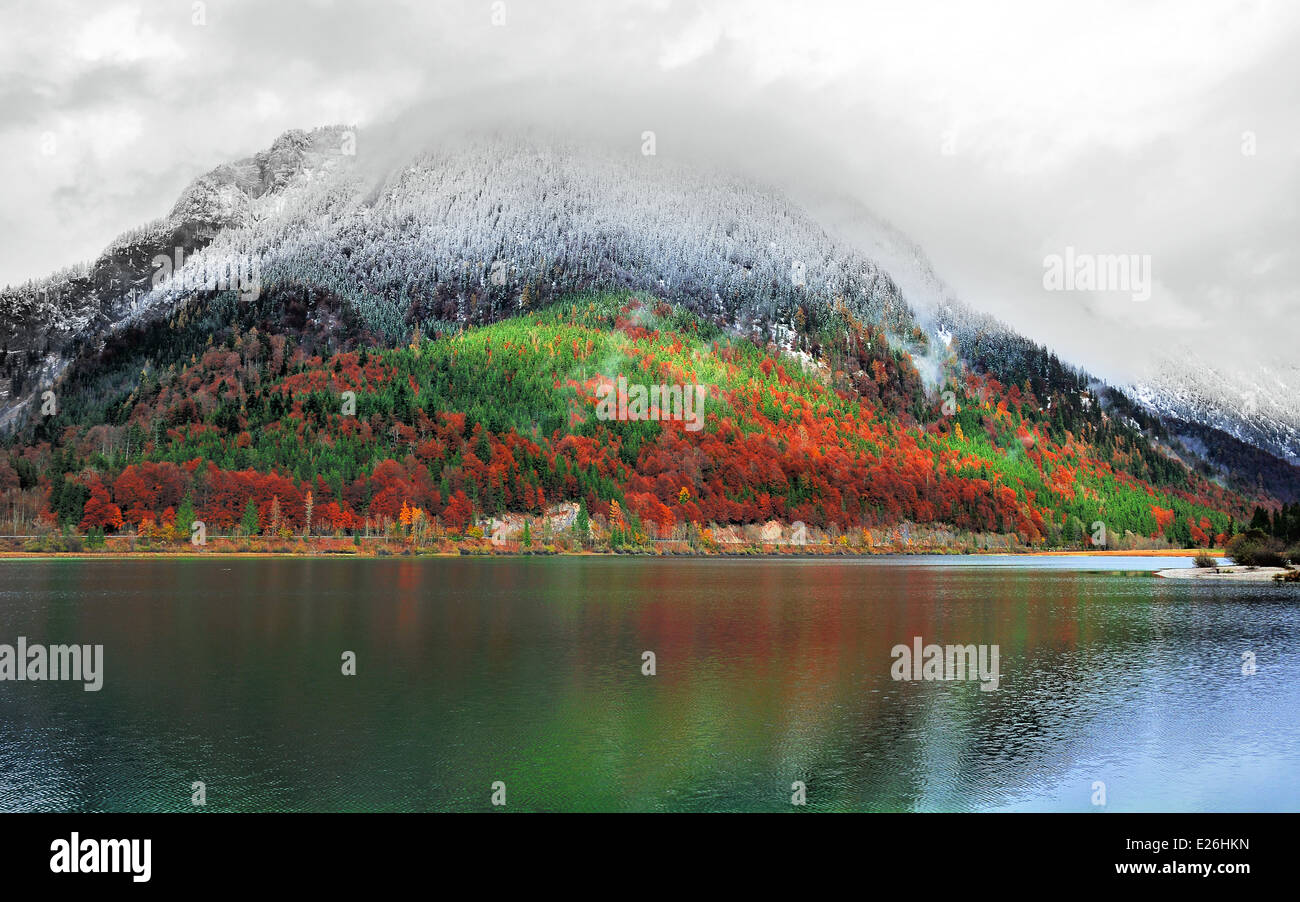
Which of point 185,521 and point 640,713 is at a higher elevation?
point 185,521

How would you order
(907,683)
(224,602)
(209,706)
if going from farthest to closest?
(224,602)
(907,683)
(209,706)

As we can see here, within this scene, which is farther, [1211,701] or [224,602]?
[224,602]

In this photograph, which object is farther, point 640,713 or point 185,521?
point 185,521

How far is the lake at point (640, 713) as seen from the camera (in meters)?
27.2

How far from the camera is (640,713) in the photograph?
120 ft

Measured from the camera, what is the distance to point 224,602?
79.6 metres

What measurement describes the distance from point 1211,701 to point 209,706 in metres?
44.1

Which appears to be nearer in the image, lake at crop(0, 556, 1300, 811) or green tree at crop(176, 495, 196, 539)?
lake at crop(0, 556, 1300, 811)

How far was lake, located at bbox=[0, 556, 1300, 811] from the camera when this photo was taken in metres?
27.2

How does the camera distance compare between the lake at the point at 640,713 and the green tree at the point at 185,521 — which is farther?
the green tree at the point at 185,521
